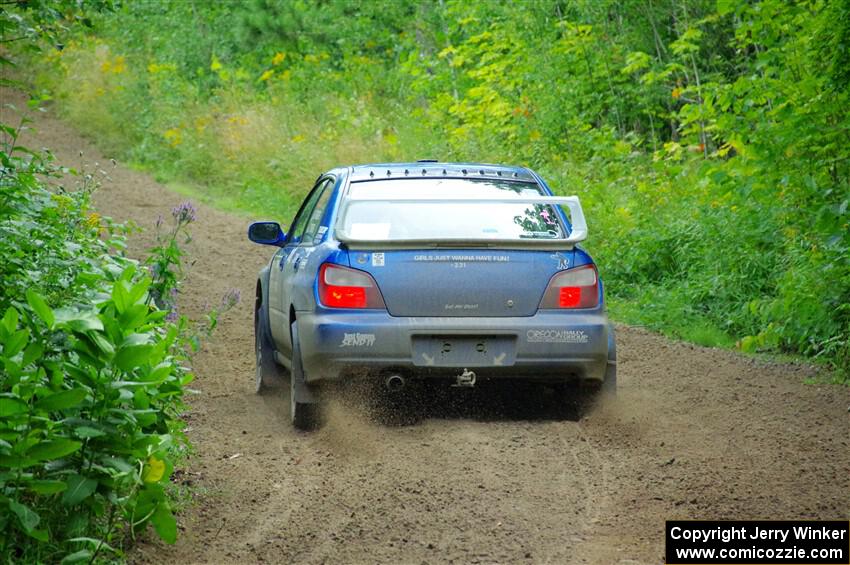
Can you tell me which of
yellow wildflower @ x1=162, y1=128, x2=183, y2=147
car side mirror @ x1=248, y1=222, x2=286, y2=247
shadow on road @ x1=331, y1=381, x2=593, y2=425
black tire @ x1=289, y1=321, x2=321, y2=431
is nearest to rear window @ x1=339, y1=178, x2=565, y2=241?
black tire @ x1=289, y1=321, x2=321, y2=431

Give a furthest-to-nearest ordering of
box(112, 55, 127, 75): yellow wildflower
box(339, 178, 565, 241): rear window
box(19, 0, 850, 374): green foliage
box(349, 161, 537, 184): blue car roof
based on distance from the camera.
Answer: box(112, 55, 127, 75): yellow wildflower, box(19, 0, 850, 374): green foliage, box(349, 161, 537, 184): blue car roof, box(339, 178, 565, 241): rear window

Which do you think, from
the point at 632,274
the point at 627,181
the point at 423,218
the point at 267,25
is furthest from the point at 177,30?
the point at 423,218

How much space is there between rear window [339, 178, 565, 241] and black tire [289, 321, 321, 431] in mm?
781

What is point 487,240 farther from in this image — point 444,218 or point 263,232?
point 263,232

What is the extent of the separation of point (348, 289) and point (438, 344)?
63 centimetres

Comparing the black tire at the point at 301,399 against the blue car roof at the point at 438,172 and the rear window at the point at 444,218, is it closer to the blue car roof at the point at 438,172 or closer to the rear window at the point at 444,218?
the rear window at the point at 444,218

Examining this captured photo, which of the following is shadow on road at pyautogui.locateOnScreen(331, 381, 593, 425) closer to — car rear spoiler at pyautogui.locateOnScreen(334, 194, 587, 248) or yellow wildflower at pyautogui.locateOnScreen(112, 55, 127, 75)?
car rear spoiler at pyautogui.locateOnScreen(334, 194, 587, 248)

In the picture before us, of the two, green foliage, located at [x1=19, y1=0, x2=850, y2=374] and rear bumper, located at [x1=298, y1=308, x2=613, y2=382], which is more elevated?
green foliage, located at [x1=19, y1=0, x2=850, y2=374]

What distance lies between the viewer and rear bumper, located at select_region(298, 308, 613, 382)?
26.9 ft

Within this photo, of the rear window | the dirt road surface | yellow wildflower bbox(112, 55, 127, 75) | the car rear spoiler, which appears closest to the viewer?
the dirt road surface

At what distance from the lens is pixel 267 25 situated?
2950 cm

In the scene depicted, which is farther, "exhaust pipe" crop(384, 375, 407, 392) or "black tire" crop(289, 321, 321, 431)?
"black tire" crop(289, 321, 321, 431)

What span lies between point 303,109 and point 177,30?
26.0ft

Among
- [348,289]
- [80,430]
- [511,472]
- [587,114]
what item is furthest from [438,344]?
[587,114]
